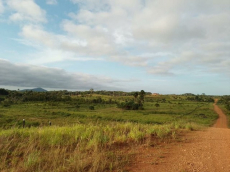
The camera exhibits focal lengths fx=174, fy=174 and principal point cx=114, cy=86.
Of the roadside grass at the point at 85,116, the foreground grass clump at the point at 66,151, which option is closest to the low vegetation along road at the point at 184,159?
the foreground grass clump at the point at 66,151

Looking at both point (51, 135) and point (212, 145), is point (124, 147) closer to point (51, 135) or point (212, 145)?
point (51, 135)

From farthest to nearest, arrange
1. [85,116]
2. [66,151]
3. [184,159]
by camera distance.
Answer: [85,116]
[66,151]
[184,159]

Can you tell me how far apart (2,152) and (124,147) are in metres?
3.63

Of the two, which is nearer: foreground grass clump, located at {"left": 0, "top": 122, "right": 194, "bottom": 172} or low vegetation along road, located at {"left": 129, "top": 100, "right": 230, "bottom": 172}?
foreground grass clump, located at {"left": 0, "top": 122, "right": 194, "bottom": 172}

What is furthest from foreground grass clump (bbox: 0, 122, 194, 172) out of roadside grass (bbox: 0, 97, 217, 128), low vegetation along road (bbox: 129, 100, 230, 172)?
roadside grass (bbox: 0, 97, 217, 128)

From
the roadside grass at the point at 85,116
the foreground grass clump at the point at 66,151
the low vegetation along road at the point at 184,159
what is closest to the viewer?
the foreground grass clump at the point at 66,151

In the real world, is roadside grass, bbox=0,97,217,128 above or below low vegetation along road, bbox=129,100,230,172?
below

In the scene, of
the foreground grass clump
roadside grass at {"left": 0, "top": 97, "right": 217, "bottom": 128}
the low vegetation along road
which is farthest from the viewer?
roadside grass at {"left": 0, "top": 97, "right": 217, "bottom": 128}

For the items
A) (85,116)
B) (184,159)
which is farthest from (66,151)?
(85,116)

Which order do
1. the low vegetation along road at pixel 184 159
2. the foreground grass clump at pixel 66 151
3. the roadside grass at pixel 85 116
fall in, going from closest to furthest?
the foreground grass clump at pixel 66 151 < the low vegetation along road at pixel 184 159 < the roadside grass at pixel 85 116

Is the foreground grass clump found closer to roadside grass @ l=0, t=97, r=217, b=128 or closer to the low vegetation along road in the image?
the low vegetation along road

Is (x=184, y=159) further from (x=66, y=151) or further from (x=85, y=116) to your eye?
(x=85, y=116)

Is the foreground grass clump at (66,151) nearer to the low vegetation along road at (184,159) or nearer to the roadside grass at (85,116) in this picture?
the low vegetation along road at (184,159)

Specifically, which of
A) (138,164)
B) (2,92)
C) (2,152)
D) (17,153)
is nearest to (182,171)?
(138,164)
